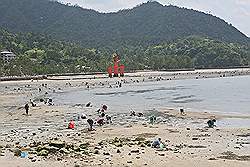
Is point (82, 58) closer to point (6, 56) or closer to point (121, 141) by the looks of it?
point (6, 56)

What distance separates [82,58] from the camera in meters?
147

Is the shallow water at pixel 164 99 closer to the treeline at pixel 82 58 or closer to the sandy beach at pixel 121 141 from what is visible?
the sandy beach at pixel 121 141

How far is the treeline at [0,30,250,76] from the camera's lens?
120562 millimetres

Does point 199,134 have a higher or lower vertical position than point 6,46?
lower

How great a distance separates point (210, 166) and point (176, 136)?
8372 mm

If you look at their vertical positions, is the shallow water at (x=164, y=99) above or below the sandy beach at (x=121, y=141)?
below

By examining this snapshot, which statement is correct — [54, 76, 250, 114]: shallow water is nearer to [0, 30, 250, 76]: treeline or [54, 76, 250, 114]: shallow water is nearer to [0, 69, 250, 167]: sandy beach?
[0, 69, 250, 167]: sandy beach

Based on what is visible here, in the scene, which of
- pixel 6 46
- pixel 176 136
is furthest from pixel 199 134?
pixel 6 46

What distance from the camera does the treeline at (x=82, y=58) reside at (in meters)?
121

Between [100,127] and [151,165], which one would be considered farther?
[100,127]

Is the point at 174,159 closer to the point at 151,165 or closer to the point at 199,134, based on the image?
the point at 151,165

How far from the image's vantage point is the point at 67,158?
1814 centimetres

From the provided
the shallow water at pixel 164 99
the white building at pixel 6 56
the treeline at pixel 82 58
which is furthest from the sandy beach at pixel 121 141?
the white building at pixel 6 56

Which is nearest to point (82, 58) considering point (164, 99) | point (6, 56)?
point (6, 56)
